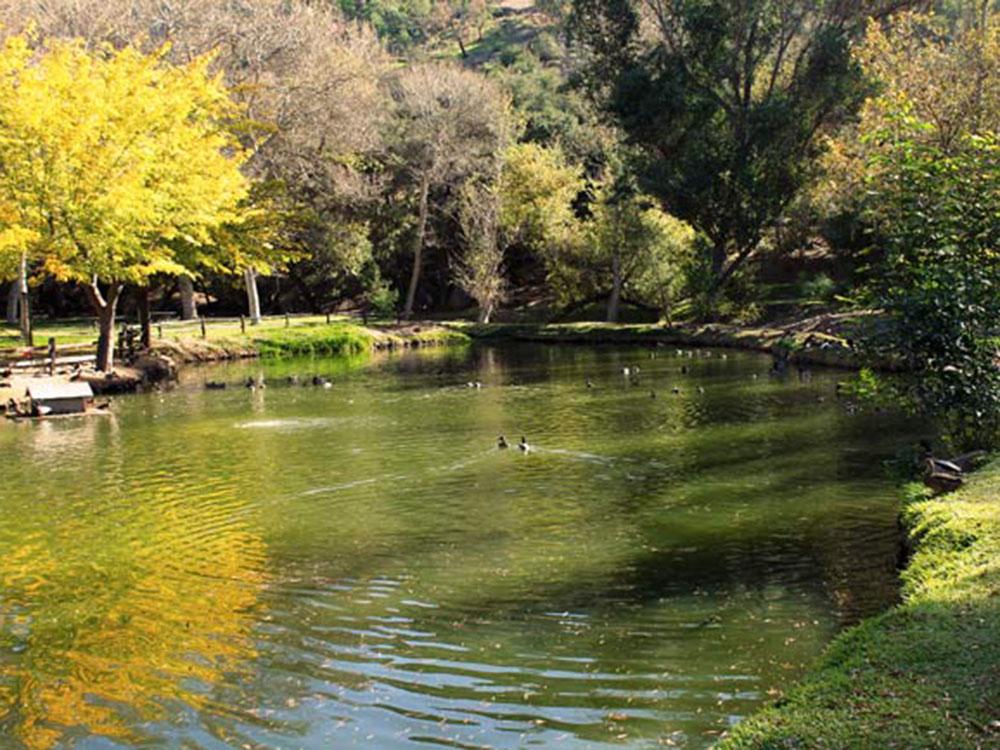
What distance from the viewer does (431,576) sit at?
39.4 ft

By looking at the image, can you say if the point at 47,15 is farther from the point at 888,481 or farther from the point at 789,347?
the point at 888,481

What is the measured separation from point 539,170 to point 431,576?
4788 centimetres

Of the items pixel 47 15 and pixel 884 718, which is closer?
pixel 884 718

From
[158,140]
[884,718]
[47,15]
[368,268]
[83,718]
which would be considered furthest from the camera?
[368,268]

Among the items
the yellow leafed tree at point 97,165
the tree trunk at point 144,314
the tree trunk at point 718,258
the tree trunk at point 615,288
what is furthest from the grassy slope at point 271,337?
the tree trunk at point 718,258

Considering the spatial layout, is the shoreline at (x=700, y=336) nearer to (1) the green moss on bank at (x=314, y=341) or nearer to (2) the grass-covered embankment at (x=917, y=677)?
(1) the green moss on bank at (x=314, y=341)

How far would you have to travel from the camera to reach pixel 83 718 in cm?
841

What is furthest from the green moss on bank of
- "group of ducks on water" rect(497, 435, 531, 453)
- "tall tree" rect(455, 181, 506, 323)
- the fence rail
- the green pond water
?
"group of ducks on water" rect(497, 435, 531, 453)

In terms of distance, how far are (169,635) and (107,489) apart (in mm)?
8039

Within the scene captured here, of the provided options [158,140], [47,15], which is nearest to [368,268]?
[47,15]

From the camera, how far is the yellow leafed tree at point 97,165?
30.1 m

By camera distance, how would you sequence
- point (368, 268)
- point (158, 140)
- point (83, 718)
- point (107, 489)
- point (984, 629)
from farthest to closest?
point (368, 268) < point (158, 140) < point (107, 489) < point (83, 718) < point (984, 629)

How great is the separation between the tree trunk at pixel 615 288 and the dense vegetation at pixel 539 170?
0.37ft

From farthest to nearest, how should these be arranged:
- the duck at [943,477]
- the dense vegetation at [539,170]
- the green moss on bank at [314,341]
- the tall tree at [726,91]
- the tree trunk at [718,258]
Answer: the tree trunk at [718,258] < the green moss on bank at [314,341] < the tall tree at [726,91] < the dense vegetation at [539,170] < the duck at [943,477]
